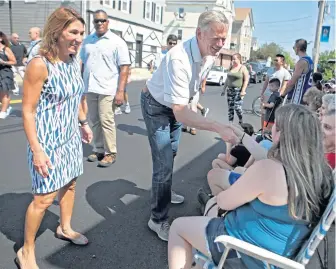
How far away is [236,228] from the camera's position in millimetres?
1835

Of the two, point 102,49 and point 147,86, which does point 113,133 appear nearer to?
point 102,49

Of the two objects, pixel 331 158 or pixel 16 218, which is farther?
pixel 16 218

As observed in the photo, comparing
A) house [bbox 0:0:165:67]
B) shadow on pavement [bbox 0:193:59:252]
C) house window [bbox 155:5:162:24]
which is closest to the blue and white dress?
shadow on pavement [bbox 0:193:59:252]

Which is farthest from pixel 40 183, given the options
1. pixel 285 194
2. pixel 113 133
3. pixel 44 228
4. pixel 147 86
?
pixel 113 133

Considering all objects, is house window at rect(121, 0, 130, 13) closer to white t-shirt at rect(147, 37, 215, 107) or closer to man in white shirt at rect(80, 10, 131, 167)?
man in white shirt at rect(80, 10, 131, 167)

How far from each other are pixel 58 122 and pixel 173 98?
0.83 metres

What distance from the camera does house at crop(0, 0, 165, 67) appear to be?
2336cm

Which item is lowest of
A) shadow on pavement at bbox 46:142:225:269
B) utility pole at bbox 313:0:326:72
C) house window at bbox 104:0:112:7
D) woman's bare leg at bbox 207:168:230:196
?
shadow on pavement at bbox 46:142:225:269

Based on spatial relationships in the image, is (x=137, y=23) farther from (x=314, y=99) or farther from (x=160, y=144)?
(x=160, y=144)

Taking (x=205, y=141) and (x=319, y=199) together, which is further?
(x=205, y=141)

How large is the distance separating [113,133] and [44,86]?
2.65m

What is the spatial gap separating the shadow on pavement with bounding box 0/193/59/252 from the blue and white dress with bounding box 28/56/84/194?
795 mm

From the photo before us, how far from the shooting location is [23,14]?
24016 mm

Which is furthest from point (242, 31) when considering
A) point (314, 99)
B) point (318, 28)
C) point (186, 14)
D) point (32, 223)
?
point (32, 223)
